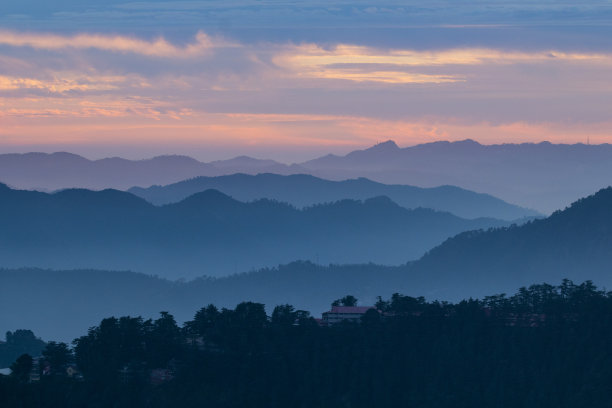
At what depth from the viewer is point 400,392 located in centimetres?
15838

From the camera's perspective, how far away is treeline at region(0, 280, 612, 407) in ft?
509

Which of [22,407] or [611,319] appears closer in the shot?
[22,407]

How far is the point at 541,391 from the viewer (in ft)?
504

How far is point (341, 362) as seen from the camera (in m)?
165

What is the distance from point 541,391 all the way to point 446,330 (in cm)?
2423

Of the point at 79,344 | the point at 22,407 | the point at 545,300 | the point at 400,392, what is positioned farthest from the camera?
the point at 545,300

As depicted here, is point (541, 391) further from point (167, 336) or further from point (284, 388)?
point (167, 336)

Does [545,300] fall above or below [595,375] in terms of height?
above

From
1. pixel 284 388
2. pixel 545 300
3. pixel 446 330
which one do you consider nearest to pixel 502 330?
pixel 446 330

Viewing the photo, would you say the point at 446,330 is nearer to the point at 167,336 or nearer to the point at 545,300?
the point at 545,300

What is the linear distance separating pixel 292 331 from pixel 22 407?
4324cm

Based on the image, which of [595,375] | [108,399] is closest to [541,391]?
[595,375]

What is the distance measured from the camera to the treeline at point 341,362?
509ft

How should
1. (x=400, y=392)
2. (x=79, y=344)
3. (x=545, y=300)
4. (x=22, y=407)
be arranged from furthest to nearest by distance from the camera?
(x=545, y=300) < (x=79, y=344) < (x=400, y=392) < (x=22, y=407)
